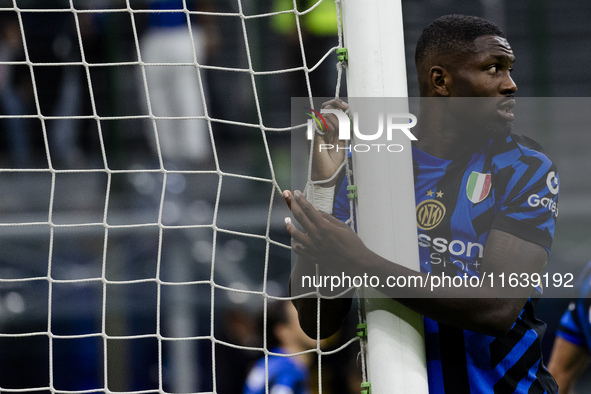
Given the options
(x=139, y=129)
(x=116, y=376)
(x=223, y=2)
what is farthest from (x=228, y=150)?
(x=116, y=376)

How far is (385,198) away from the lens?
1023 millimetres

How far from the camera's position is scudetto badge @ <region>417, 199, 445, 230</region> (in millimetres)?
1140

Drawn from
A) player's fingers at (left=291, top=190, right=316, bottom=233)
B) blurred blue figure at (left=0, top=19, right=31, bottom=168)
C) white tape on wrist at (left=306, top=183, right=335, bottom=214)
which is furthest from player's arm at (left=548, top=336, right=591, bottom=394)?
blurred blue figure at (left=0, top=19, right=31, bottom=168)

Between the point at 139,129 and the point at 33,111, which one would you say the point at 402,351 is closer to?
the point at 139,129

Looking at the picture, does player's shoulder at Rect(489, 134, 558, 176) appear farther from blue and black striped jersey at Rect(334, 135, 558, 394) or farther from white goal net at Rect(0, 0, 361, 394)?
white goal net at Rect(0, 0, 361, 394)

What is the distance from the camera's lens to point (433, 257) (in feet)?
3.67

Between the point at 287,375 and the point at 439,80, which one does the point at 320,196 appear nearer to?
the point at 439,80

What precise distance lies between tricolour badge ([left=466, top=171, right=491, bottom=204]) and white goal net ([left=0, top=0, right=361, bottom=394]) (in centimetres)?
263

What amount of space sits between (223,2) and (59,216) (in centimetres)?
170

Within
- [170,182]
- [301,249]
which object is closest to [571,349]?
[301,249]

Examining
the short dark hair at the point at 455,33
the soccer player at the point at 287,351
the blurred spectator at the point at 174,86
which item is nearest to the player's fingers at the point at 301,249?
the short dark hair at the point at 455,33

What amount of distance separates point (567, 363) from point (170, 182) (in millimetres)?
2532

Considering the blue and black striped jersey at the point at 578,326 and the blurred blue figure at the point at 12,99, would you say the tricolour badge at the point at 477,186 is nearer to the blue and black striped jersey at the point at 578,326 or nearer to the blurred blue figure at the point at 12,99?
the blue and black striped jersey at the point at 578,326

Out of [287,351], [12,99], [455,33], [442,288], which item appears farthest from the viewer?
[12,99]
